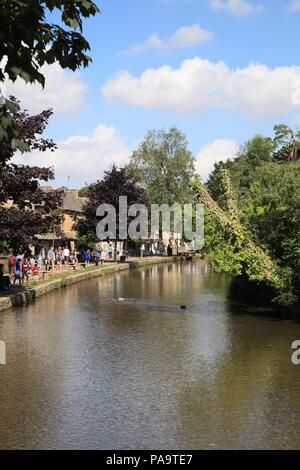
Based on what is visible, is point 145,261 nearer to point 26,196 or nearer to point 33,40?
point 26,196

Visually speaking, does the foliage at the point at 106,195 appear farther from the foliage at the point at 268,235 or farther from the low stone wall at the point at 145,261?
the foliage at the point at 268,235

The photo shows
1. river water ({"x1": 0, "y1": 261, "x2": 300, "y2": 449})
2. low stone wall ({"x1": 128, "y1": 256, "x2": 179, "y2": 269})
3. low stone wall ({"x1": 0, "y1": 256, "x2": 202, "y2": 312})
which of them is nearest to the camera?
river water ({"x1": 0, "y1": 261, "x2": 300, "y2": 449})

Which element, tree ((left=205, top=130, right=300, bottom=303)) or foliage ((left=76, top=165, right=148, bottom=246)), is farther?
foliage ((left=76, top=165, right=148, bottom=246))

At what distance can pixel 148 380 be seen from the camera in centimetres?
1142

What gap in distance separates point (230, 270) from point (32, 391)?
12.1 metres

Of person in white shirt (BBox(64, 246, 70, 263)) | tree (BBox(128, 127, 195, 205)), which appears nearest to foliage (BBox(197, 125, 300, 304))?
person in white shirt (BBox(64, 246, 70, 263))

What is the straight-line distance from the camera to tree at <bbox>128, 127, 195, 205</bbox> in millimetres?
76375

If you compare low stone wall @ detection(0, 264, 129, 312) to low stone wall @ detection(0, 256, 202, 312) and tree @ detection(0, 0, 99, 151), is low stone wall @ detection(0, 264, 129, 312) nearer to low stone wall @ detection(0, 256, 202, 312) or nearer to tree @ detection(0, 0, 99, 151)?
low stone wall @ detection(0, 256, 202, 312)

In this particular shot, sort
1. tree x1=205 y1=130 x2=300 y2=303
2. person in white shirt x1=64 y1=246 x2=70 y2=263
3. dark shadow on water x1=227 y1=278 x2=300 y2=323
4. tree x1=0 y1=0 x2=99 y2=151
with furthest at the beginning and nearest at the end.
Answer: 1. person in white shirt x1=64 y1=246 x2=70 y2=263
2. dark shadow on water x1=227 y1=278 x2=300 y2=323
3. tree x1=205 y1=130 x2=300 y2=303
4. tree x1=0 y1=0 x2=99 y2=151

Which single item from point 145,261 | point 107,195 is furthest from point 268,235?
point 145,261

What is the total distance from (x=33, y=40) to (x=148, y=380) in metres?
7.78

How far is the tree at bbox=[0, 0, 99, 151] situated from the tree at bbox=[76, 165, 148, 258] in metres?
48.4
